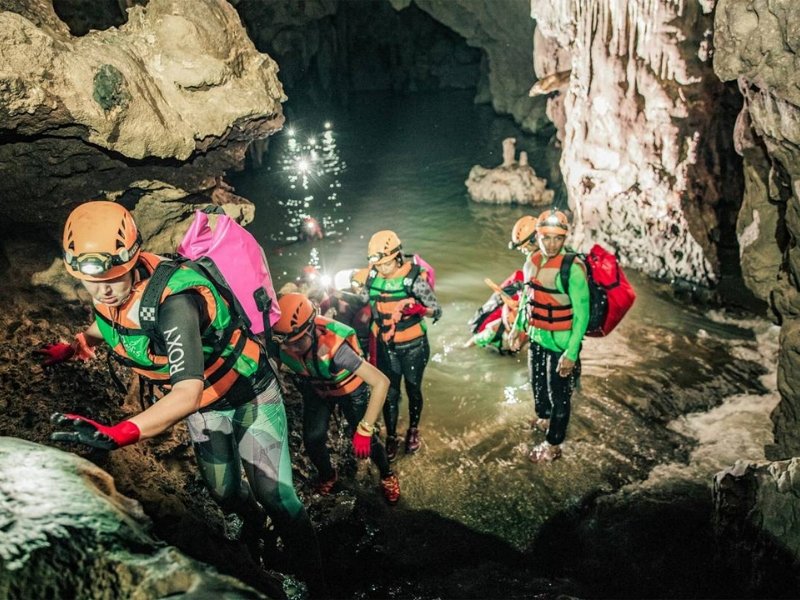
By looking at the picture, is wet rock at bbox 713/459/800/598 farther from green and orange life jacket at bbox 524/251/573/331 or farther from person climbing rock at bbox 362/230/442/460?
person climbing rock at bbox 362/230/442/460

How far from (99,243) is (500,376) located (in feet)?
17.3

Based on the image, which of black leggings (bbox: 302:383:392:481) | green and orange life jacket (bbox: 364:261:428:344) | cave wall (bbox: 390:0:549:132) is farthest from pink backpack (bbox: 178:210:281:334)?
cave wall (bbox: 390:0:549:132)

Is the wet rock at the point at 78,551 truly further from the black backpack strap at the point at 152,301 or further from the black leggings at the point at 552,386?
the black leggings at the point at 552,386

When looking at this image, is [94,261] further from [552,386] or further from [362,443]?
[552,386]

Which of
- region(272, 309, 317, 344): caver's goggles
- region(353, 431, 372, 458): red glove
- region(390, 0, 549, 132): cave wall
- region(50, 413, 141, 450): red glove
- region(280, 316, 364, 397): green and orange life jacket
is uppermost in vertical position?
region(390, 0, 549, 132): cave wall

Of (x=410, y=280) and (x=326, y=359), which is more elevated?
(x=410, y=280)

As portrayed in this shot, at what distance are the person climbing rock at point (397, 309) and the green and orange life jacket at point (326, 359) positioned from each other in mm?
649

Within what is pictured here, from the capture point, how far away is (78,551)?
4.85ft

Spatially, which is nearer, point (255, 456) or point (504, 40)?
point (255, 456)

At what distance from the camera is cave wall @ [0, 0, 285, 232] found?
354cm

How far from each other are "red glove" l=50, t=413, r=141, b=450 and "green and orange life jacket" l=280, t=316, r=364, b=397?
176 cm

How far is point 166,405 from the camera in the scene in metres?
2.12

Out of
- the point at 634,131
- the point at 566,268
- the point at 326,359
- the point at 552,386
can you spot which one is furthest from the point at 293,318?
the point at 634,131

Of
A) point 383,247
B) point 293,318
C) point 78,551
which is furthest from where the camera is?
point 383,247
